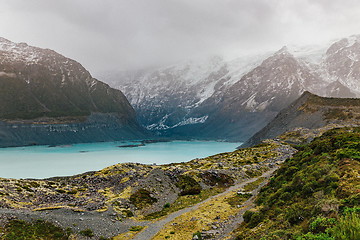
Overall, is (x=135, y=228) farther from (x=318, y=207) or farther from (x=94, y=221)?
(x=318, y=207)

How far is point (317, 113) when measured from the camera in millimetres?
130000

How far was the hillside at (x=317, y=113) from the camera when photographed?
4487 inches

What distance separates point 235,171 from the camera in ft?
196

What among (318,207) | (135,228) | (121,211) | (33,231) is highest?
(318,207)

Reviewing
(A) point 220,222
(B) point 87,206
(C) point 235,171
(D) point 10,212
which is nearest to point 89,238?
(B) point 87,206

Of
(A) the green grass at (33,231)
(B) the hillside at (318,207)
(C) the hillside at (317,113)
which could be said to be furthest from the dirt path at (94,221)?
(C) the hillside at (317,113)

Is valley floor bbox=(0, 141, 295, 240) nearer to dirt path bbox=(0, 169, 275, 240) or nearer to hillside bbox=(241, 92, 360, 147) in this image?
dirt path bbox=(0, 169, 275, 240)

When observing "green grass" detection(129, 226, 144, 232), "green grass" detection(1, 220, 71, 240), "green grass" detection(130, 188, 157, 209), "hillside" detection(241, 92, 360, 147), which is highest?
"hillside" detection(241, 92, 360, 147)

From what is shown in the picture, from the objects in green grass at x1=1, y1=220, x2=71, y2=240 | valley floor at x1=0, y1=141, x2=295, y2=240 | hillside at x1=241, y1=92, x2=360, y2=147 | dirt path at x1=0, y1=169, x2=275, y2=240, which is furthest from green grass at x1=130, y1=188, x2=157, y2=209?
hillside at x1=241, y1=92, x2=360, y2=147

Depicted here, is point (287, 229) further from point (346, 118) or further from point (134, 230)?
point (346, 118)

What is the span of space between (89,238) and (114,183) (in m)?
20.1

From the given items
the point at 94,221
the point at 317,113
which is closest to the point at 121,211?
the point at 94,221

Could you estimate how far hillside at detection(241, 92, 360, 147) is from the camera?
11398 centimetres

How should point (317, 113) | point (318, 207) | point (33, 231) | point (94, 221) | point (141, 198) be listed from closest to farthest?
1. point (318, 207)
2. point (33, 231)
3. point (94, 221)
4. point (141, 198)
5. point (317, 113)
